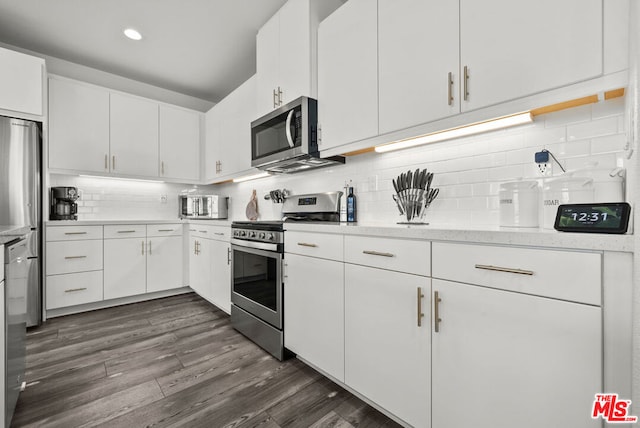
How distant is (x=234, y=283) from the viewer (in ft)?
8.25

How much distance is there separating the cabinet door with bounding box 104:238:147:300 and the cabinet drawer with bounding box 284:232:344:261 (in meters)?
2.31

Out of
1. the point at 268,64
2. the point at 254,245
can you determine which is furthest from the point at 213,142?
the point at 254,245

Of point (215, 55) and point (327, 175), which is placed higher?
point (215, 55)

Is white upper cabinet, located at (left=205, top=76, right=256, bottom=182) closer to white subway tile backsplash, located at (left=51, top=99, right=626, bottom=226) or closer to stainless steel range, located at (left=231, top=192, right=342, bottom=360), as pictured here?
white subway tile backsplash, located at (left=51, top=99, right=626, bottom=226)

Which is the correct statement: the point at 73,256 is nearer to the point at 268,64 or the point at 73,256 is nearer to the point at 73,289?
the point at 73,289

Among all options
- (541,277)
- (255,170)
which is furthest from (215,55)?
(541,277)

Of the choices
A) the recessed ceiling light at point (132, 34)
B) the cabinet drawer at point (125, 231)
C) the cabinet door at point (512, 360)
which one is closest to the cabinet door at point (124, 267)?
the cabinet drawer at point (125, 231)

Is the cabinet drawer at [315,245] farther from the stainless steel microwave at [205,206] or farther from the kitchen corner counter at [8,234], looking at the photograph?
the stainless steel microwave at [205,206]

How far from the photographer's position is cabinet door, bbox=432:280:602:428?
84 cm

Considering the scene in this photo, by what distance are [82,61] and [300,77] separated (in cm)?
290

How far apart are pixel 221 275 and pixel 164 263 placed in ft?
3.65

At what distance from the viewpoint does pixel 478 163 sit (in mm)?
1562

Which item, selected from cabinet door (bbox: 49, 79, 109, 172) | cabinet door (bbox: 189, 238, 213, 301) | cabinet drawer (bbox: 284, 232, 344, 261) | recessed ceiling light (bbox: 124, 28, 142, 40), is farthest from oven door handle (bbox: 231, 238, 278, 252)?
recessed ceiling light (bbox: 124, 28, 142, 40)

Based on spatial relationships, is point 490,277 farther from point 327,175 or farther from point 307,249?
point 327,175
